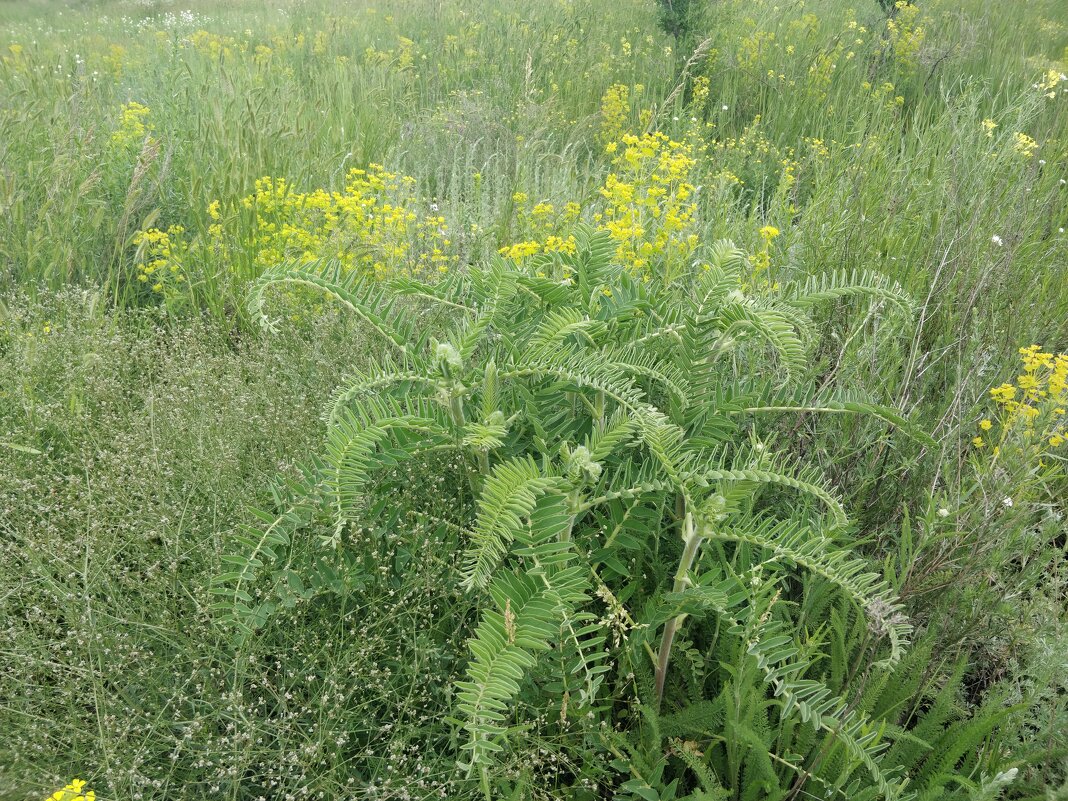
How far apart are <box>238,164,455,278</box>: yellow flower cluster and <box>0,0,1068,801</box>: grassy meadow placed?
3 cm

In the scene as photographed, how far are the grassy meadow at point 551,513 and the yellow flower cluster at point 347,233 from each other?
29 mm

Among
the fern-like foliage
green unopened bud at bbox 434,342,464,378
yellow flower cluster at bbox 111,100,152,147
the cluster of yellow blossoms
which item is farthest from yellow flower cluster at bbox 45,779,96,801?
yellow flower cluster at bbox 111,100,152,147

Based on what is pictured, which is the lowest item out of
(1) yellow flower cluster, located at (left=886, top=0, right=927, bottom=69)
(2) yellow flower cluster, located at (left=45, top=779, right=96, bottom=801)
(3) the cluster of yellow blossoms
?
(2) yellow flower cluster, located at (left=45, top=779, right=96, bottom=801)

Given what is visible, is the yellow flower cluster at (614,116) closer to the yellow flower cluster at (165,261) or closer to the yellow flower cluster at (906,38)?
the yellow flower cluster at (906,38)

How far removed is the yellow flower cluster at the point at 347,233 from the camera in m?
2.87

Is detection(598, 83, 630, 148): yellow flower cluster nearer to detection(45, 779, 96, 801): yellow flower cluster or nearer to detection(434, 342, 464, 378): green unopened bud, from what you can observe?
detection(434, 342, 464, 378): green unopened bud

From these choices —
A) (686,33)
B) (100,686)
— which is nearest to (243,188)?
(100,686)

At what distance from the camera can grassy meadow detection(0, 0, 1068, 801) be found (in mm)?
1406

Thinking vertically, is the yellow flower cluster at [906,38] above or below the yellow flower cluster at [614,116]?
above

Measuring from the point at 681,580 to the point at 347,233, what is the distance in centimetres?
211

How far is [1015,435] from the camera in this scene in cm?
171

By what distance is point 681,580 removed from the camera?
1393 millimetres

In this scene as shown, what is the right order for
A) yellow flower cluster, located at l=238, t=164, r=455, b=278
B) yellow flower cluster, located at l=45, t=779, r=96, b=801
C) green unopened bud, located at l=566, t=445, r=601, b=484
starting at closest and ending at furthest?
yellow flower cluster, located at l=45, t=779, r=96, b=801 < green unopened bud, located at l=566, t=445, r=601, b=484 < yellow flower cluster, located at l=238, t=164, r=455, b=278

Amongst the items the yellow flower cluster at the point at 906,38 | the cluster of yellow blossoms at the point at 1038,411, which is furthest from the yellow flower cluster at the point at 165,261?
the yellow flower cluster at the point at 906,38
